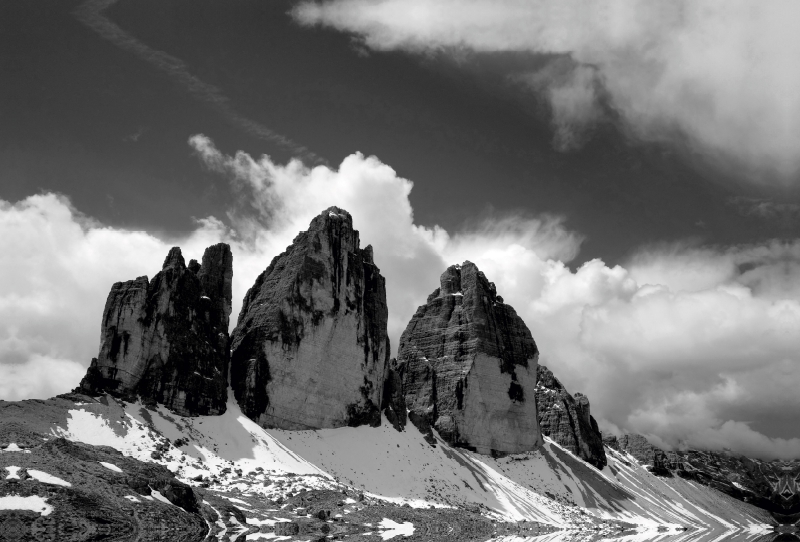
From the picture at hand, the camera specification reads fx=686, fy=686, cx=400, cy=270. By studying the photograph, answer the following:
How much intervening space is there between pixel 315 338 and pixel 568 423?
58938 millimetres

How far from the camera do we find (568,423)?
116 metres

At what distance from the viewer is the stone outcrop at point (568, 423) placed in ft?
379

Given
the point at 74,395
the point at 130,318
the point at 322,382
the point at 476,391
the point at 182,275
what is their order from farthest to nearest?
the point at 476,391 < the point at 322,382 < the point at 182,275 < the point at 130,318 < the point at 74,395

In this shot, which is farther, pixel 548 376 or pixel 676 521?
pixel 548 376

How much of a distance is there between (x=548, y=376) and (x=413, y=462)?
6075cm

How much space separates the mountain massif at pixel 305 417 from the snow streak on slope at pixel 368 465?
0.84 ft

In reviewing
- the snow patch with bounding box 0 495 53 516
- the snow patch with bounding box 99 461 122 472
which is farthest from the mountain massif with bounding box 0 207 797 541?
the snow patch with bounding box 99 461 122 472

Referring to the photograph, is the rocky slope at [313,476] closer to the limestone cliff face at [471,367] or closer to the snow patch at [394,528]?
the snow patch at [394,528]

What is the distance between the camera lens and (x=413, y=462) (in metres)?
75.6

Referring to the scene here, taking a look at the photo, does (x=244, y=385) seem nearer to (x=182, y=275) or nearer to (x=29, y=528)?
(x=182, y=275)

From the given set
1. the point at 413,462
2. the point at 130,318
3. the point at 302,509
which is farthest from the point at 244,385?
the point at 302,509

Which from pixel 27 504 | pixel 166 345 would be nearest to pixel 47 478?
pixel 27 504

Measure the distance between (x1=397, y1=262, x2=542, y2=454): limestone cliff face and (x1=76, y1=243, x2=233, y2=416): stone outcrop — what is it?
95.8 feet

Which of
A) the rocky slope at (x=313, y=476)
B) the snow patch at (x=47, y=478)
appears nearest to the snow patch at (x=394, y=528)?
the rocky slope at (x=313, y=476)
